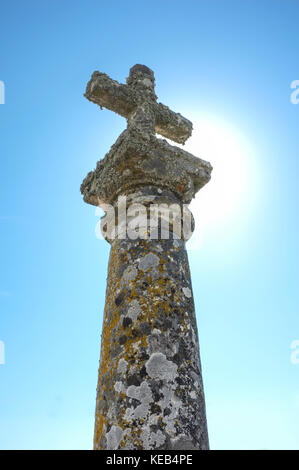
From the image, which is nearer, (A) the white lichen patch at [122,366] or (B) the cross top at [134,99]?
(A) the white lichen patch at [122,366]

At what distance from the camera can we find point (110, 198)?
138 inches

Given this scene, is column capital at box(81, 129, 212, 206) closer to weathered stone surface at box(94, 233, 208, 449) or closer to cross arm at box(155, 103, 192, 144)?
weathered stone surface at box(94, 233, 208, 449)

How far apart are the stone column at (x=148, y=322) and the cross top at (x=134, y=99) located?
85cm

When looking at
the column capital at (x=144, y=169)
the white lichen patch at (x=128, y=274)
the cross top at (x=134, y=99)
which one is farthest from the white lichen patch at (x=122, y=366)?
the cross top at (x=134, y=99)

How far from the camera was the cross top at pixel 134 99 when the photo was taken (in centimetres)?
414

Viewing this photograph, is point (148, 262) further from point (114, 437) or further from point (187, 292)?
point (114, 437)

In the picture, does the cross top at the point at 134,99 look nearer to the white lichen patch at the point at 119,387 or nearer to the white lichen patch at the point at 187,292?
the white lichen patch at the point at 187,292

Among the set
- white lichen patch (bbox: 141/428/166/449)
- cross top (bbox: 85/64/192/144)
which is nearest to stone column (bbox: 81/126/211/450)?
white lichen patch (bbox: 141/428/166/449)

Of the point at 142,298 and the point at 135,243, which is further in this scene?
the point at 135,243

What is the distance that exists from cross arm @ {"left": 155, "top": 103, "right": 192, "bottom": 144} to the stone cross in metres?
0.18

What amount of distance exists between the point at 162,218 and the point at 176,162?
702mm

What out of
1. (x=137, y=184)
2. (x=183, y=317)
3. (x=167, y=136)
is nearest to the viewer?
(x=183, y=317)

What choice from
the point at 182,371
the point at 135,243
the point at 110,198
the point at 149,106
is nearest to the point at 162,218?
the point at 135,243
